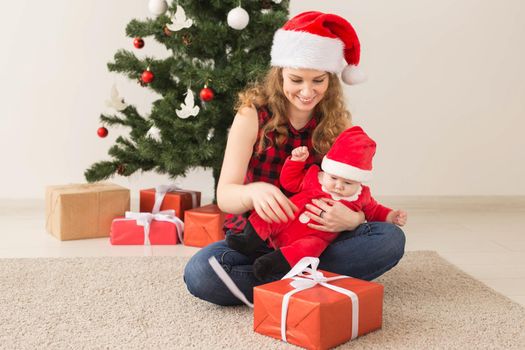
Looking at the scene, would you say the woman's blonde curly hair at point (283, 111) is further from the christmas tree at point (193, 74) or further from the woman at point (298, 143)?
the christmas tree at point (193, 74)

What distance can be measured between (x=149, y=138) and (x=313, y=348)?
1.23m

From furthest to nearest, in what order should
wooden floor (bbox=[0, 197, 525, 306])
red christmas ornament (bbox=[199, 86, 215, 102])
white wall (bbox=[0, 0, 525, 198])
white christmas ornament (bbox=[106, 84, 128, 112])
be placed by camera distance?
white wall (bbox=[0, 0, 525, 198]), white christmas ornament (bbox=[106, 84, 128, 112]), red christmas ornament (bbox=[199, 86, 215, 102]), wooden floor (bbox=[0, 197, 525, 306])

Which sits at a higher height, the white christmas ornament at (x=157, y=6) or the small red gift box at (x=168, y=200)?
the white christmas ornament at (x=157, y=6)

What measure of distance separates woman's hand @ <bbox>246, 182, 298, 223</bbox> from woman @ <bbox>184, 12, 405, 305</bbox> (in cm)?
6

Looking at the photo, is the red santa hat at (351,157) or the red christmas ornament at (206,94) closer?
the red santa hat at (351,157)

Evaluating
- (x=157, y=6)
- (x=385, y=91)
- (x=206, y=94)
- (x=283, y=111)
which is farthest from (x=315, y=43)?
(x=385, y=91)

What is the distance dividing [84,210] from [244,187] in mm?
1101

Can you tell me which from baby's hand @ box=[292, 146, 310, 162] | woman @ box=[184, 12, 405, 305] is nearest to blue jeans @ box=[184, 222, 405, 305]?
woman @ box=[184, 12, 405, 305]

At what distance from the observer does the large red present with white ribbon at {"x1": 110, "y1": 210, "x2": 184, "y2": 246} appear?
2459 mm

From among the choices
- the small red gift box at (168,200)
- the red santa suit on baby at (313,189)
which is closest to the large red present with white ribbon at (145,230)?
the small red gift box at (168,200)

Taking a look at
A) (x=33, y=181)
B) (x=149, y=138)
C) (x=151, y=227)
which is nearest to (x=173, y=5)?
(x=149, y=138)

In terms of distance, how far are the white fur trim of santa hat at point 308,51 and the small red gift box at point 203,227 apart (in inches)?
32.2

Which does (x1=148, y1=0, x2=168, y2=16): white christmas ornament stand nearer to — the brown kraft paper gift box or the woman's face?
the brown kraft paper gift box

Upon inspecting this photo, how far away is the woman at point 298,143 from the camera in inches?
66.5
